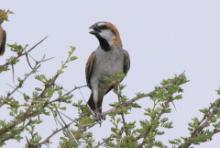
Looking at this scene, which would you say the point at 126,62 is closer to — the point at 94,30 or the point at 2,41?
the point at 94,30

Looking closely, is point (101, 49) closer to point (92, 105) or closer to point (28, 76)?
Result: point (92, 105)

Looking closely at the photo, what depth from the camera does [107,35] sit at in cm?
760

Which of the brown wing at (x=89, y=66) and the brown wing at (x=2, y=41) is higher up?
the brown wing at (x=89, y=66)

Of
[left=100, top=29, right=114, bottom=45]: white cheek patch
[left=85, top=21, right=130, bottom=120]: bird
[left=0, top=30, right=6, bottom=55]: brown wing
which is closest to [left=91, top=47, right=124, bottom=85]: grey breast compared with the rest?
[left=85, top=21, right=130, bottom=120]: bird

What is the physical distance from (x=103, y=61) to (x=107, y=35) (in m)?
0.35

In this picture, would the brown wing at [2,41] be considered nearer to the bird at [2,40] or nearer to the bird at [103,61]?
the bird at [2,40]

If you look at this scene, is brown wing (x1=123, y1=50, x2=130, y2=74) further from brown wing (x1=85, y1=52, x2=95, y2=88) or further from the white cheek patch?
brown wing (x1=85, y1=52, x2=95, y2=88)

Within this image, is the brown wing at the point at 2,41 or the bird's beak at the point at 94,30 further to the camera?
the bird's beak at the point at 94,30

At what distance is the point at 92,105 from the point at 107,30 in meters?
1.01

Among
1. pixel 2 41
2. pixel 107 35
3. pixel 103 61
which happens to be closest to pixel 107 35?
pixel 107 35

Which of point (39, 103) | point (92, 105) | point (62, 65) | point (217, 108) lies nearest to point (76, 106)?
point (62, 65)

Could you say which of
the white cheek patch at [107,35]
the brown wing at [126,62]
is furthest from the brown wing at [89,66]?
the brown wing at [126,62]

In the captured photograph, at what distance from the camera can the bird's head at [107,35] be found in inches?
296

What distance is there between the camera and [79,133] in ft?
12.2
